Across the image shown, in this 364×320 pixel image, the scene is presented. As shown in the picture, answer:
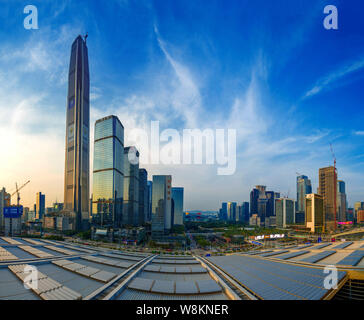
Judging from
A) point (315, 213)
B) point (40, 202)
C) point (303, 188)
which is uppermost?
point (303, 188)

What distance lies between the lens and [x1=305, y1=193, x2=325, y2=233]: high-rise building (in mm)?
65812

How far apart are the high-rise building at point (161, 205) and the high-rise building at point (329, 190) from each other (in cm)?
7962

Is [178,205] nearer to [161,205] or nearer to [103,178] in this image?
[161,205]

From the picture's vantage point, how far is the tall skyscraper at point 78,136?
85000 mm

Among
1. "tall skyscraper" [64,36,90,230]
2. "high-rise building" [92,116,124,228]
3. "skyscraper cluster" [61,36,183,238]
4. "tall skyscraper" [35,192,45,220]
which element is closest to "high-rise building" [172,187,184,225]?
"skyscraper cluster" [61,36,183,238]

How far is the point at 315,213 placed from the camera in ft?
218

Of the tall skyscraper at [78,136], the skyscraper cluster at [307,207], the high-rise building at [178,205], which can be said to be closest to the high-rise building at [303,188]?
the skyscraper cluster at [307,207]

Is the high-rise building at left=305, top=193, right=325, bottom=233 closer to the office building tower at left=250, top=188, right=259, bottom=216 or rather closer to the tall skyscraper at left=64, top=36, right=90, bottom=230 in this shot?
the office building tower at left=250, top=188, right=259, bottom=216

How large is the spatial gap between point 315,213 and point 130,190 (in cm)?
8980

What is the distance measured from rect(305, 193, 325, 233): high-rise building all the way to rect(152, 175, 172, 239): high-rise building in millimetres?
58605

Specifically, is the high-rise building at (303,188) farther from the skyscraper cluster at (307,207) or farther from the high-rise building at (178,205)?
the high-rise building at (178,205)

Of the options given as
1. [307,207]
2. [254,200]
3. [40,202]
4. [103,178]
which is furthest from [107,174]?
[40,202]

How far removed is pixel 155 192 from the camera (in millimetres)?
73250
